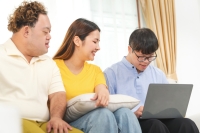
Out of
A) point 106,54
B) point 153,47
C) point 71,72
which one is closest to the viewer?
point 71,72

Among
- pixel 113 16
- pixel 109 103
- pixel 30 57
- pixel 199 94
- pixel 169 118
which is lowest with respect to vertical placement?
pixel 199 94

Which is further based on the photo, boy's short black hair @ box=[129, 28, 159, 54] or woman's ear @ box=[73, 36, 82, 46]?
boy's short black hair @ box=[129, 28, 159, 54]

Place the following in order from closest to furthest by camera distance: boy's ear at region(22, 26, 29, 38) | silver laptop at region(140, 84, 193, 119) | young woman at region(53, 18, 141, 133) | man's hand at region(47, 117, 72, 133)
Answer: man's hand at region(47, 117, 72, 133), young woman at region(53, 18, 141, 133), boy's ear at region(22, 26, 29, 38), silver laptop at region(140, 84, 193, 119)

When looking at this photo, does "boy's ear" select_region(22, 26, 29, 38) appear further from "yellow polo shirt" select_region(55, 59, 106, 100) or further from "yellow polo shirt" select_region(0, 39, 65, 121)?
"yellow polo shirt" select_region(55, 59, 106, 100)

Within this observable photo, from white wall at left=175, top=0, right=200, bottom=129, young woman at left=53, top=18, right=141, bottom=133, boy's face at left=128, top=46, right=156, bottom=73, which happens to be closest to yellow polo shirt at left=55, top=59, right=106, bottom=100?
young woman at left=53, top=18, right=141, bottom=133

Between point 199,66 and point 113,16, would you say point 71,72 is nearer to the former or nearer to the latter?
point 113,16

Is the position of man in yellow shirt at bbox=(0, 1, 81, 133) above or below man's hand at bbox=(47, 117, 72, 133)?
above

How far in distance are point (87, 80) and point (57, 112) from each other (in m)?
0.37

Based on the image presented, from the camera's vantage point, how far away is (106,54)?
3457 mm

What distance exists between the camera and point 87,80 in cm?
212

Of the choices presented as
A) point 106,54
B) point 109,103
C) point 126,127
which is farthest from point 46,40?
point 106,54

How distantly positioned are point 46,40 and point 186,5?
2769 mm

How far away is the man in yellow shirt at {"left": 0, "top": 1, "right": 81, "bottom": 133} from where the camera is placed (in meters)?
1.75

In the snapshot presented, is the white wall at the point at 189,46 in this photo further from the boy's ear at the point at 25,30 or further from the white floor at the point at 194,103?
the boy's ear at the point at 25,30
